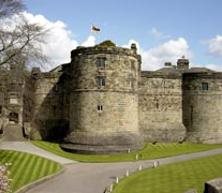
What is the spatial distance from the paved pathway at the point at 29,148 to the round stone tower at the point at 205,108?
19.4 meters

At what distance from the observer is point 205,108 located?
58062 millimetres

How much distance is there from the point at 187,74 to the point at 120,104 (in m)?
12.3

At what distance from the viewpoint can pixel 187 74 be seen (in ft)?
194

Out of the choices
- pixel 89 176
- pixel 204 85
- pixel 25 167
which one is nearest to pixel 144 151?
pixel 204 85

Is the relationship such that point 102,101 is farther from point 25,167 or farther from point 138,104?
point 25,167

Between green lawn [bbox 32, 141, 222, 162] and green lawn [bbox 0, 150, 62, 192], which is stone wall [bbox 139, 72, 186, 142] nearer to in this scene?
green lawn [bbox 32, 141, 222, 162]

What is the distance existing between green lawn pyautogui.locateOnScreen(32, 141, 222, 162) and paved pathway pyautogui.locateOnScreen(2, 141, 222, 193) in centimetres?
231

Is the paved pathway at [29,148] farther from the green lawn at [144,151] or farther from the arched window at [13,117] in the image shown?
the arched window at [13,117]

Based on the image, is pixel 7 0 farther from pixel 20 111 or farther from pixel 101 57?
pixel 20 111

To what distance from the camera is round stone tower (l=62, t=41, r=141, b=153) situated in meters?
49.8

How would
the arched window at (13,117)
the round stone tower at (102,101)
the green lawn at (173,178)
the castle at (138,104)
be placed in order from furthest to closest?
the arched window at (13,117) < the castle at (138,104) < the round stone tower at (102,101) < the green lawn at (173,178)

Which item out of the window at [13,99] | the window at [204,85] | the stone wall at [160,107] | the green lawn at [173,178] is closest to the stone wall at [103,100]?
the stone wall at [160,107]

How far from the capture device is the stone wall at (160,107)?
188 feet

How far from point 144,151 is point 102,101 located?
6.88 m
